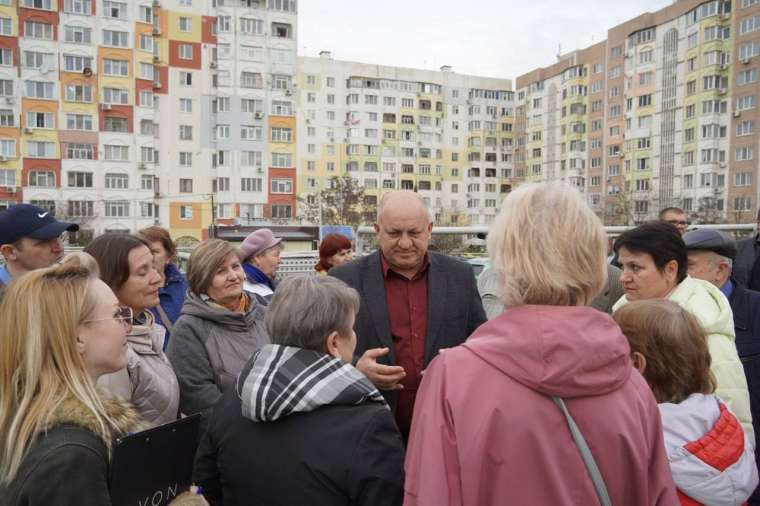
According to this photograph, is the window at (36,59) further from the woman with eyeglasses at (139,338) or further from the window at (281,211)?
→ the woman with eyeglasses at (139,338)

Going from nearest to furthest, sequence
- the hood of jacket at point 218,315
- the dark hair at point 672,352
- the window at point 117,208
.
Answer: the dark hair at point 672,352 → the hood of jacket at point 218,315 → the window at point 117,208

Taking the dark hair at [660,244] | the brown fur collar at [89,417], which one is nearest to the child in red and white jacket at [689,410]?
the dark hair at [660,244]

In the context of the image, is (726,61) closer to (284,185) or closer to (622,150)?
(622,150)

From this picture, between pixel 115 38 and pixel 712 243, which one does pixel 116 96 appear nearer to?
pixel 115 38

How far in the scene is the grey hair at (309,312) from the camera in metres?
2.07

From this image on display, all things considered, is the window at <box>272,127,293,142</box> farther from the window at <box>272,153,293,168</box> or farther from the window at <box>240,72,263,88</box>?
the window at <box>240,72,263,88</box>

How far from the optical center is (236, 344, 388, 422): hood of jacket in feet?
6.24

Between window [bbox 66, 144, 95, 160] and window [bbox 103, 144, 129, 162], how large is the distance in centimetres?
97

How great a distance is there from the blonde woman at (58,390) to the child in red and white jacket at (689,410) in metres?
1.87

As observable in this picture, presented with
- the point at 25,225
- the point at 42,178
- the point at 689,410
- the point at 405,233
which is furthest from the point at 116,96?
the point at 689,410

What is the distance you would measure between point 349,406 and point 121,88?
48360 millimetres

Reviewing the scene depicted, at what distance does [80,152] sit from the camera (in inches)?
1735

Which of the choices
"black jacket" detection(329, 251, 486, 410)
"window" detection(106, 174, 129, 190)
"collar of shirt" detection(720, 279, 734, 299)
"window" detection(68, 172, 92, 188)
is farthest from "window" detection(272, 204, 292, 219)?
"collar of shirt" detection(720, 279, 734, 299)

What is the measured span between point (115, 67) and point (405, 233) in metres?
47.0
